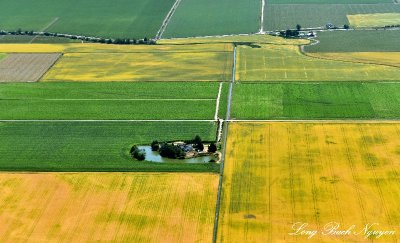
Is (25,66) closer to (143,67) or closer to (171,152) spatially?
(143,67)

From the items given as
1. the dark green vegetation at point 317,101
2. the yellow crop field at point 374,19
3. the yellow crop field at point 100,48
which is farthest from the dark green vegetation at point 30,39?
the yellow crop field at point 374,19

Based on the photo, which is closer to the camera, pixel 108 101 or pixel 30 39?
pixel 108 101

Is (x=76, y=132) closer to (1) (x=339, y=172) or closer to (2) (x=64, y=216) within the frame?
(2) (x=64, y=216)

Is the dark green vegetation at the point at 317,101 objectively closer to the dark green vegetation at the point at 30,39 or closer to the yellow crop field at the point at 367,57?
the yellow crop field at the point at 367,57

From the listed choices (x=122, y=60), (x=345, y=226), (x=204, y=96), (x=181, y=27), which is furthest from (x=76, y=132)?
(x=181, y=27)

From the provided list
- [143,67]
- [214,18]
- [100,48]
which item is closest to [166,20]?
[214,18]

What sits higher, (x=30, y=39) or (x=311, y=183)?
(x=311, y=183)

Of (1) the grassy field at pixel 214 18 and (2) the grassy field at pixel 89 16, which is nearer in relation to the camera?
(1) the grassy field at pixel 214 18
